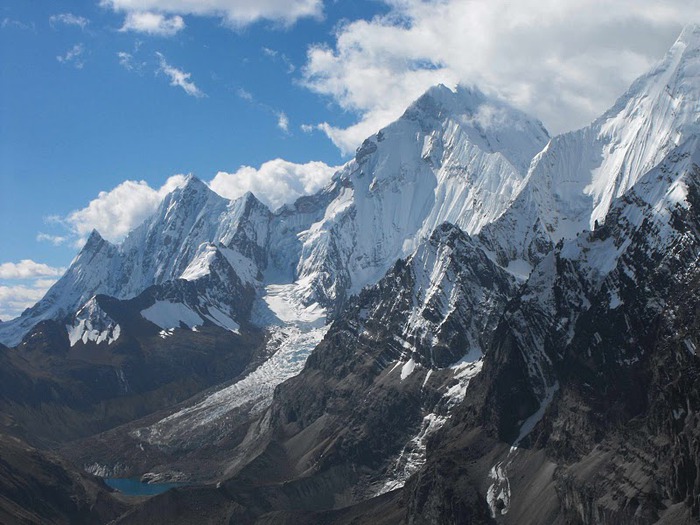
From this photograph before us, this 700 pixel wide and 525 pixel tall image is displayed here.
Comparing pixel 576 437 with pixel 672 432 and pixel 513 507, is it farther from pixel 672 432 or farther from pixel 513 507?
pixel 672 432

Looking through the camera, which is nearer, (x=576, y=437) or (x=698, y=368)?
(x=698, y=368)

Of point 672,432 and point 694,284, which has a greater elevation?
point 694,284

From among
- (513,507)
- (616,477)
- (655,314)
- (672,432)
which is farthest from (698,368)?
(513,507)

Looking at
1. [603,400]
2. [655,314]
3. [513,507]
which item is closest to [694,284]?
[655,314]

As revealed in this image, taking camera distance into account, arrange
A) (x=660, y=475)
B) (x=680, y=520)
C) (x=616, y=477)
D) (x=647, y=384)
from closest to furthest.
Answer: (x=680, y=520) → (x=660, y=475) → (x=616, y=477) → (x=647, y=384)

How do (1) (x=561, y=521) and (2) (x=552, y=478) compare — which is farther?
(2) (x=552, y=478)

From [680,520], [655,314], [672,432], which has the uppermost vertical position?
[655,314]

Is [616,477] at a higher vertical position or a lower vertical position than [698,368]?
lower

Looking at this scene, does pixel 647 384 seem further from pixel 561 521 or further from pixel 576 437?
pixel 561 521

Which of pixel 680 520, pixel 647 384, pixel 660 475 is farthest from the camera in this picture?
pixel 647 384
